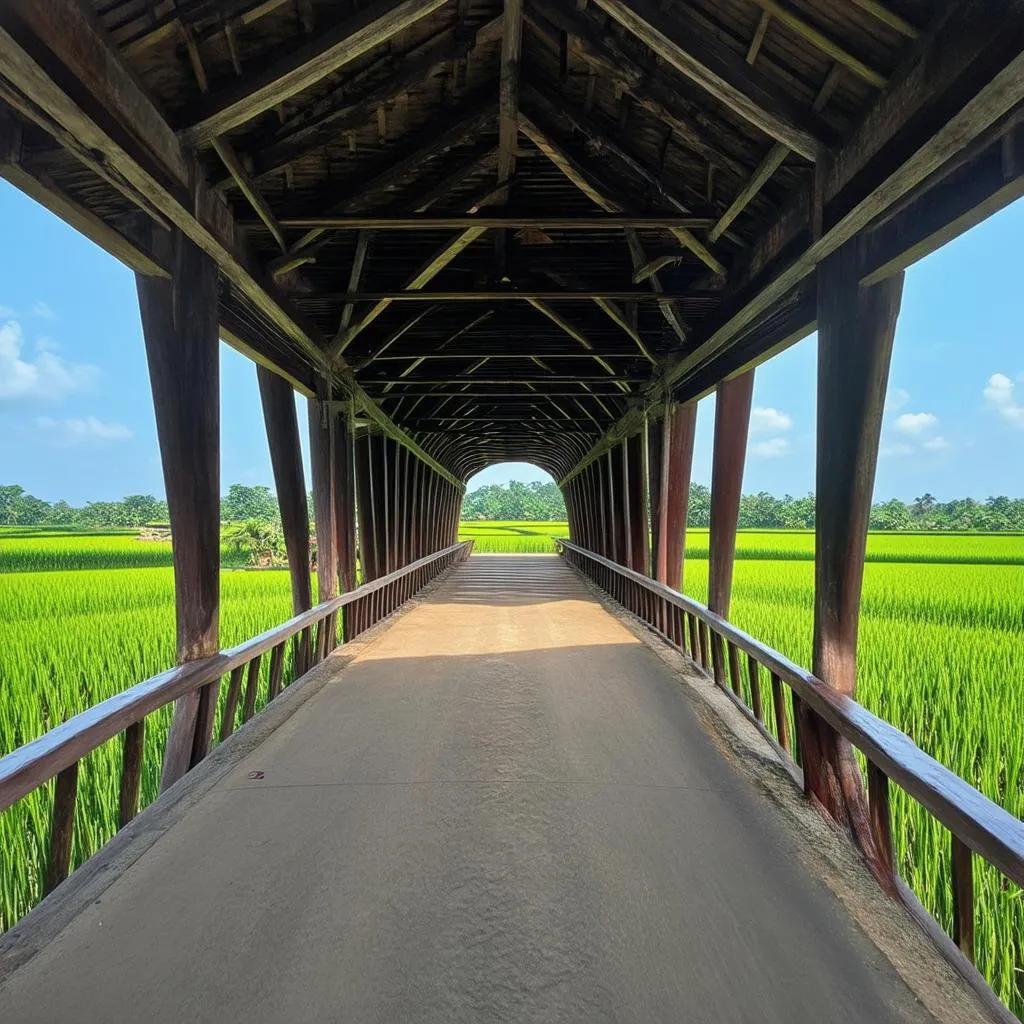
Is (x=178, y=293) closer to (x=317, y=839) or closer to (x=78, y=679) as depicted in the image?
(x=317, y=839)

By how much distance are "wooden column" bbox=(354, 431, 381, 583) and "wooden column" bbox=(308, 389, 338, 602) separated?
6.79 feet

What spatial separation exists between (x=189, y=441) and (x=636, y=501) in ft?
25.7

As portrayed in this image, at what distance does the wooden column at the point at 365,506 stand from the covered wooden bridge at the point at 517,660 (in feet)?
10.0

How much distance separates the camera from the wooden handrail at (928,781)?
4.99ft

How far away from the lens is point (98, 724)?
7.24 ft

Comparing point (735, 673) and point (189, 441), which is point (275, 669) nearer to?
point (189, 441)

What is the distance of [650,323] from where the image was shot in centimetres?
677

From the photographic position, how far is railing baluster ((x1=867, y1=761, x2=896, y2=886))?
228 cm

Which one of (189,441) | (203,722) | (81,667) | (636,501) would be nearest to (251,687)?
(203,722)

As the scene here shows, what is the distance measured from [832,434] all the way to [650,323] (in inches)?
160

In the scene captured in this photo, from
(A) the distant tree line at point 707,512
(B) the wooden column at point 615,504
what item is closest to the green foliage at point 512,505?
(A) the distant tree line at point 707,512

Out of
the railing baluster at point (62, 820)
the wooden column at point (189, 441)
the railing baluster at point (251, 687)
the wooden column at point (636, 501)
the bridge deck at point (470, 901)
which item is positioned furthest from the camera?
the wooden column at point (636, 501)

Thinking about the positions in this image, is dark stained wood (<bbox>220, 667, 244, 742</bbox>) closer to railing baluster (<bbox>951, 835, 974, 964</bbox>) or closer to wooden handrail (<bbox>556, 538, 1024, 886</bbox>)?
wooden handrail (<bbox>556, 538, 1024, 886</bbox>)

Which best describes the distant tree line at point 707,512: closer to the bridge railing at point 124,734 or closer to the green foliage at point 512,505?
the bridge railing at point 124,734
